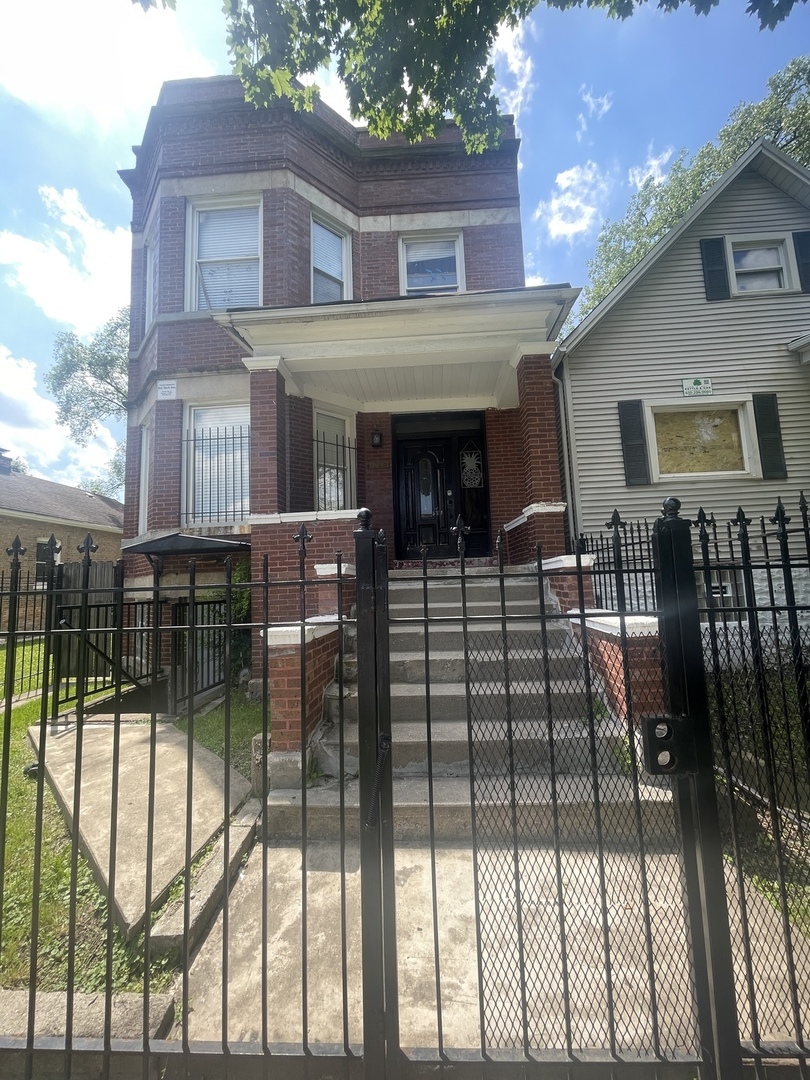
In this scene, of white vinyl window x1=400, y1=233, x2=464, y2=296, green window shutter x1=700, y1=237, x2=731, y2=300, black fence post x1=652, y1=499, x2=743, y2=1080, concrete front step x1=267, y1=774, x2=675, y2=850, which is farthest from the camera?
white vinyl window x1=400, y1=233, x2=464, y2=296

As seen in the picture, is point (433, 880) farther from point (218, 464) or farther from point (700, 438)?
point (700, 438)

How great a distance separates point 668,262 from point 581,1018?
10.5 meters

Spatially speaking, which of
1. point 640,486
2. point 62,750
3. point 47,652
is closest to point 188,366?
point 62,750

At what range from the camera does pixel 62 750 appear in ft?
15.4

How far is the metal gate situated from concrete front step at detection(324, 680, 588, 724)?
4cm

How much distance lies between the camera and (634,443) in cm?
826

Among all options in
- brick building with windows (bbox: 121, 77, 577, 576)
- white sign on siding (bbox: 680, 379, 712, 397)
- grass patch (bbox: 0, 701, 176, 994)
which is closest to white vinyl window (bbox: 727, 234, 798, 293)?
white sign on siding (bbox: 680, 379, 712, 397)

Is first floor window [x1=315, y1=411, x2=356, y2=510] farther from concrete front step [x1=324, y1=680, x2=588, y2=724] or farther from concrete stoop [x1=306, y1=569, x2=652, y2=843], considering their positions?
concrete front step [x1=324, y1=680, x2=588, y2=724]

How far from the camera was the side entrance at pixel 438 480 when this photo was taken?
28.2 ft

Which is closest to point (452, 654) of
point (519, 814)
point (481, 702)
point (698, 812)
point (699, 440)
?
point (481, 702)

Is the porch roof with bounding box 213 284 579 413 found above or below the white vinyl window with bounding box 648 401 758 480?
above

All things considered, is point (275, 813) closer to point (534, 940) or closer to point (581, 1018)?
point (534, 940)

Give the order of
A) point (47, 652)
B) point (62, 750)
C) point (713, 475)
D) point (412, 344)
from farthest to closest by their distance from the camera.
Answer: point (713, 475), point (412, 344), point (62, 750), point (47, 652)

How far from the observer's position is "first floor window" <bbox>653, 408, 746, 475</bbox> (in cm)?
826
